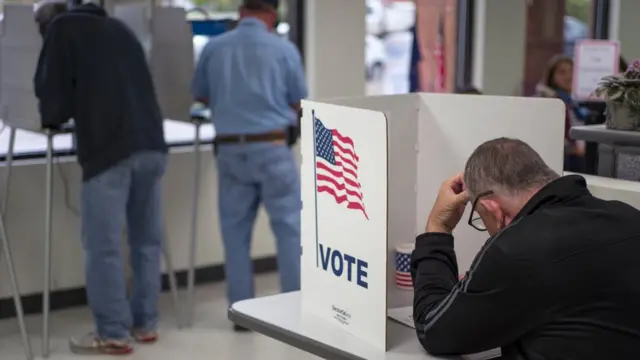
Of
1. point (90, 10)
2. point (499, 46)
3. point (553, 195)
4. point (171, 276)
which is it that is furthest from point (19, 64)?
point (499, 46)

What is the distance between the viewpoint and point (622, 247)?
1853 mm

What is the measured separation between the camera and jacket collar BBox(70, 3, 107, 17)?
12.7 ft

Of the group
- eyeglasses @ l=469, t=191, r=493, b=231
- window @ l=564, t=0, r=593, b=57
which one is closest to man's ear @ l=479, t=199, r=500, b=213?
eyeglasses @ l=469, t=191, r=493, b=231

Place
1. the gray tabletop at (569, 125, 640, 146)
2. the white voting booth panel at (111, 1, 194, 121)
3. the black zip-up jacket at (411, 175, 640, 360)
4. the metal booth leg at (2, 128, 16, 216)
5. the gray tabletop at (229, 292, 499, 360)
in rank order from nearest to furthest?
the black zip-up jacket at (411, 175, 640, 360) < the gray tabletop at (229, 292, 499, 360) < the gray tabletop at (569, 125, 640, 146) < the metal booth leg at (2, 128, 16, 216) < the white voting booth panel at (111, 1, 194, 121)

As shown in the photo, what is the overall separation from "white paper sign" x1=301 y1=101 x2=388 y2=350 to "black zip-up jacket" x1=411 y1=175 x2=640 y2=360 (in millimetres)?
190

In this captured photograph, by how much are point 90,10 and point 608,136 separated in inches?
88.8

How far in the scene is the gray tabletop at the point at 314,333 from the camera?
2.02 meters

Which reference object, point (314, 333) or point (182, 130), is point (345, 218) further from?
point (182, 130)

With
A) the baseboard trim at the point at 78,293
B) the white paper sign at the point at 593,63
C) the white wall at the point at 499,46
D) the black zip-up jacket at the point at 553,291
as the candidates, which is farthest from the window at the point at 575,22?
the black zip-up jacket at the point at 553,291

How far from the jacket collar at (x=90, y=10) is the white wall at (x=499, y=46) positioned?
9.19 feet

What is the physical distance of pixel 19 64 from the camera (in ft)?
13.3

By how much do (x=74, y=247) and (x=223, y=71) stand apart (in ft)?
3.99

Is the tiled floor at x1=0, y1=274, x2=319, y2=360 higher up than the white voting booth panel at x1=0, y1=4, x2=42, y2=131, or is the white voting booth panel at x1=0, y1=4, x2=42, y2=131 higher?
the white voting booth panel at x1=0, y1=4, x2=42, y2=131

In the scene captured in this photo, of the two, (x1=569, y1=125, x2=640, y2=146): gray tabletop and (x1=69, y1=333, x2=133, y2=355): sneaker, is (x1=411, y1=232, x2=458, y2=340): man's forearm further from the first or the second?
(x1=69, y1=333, x2=133, y2=355): sneaker
